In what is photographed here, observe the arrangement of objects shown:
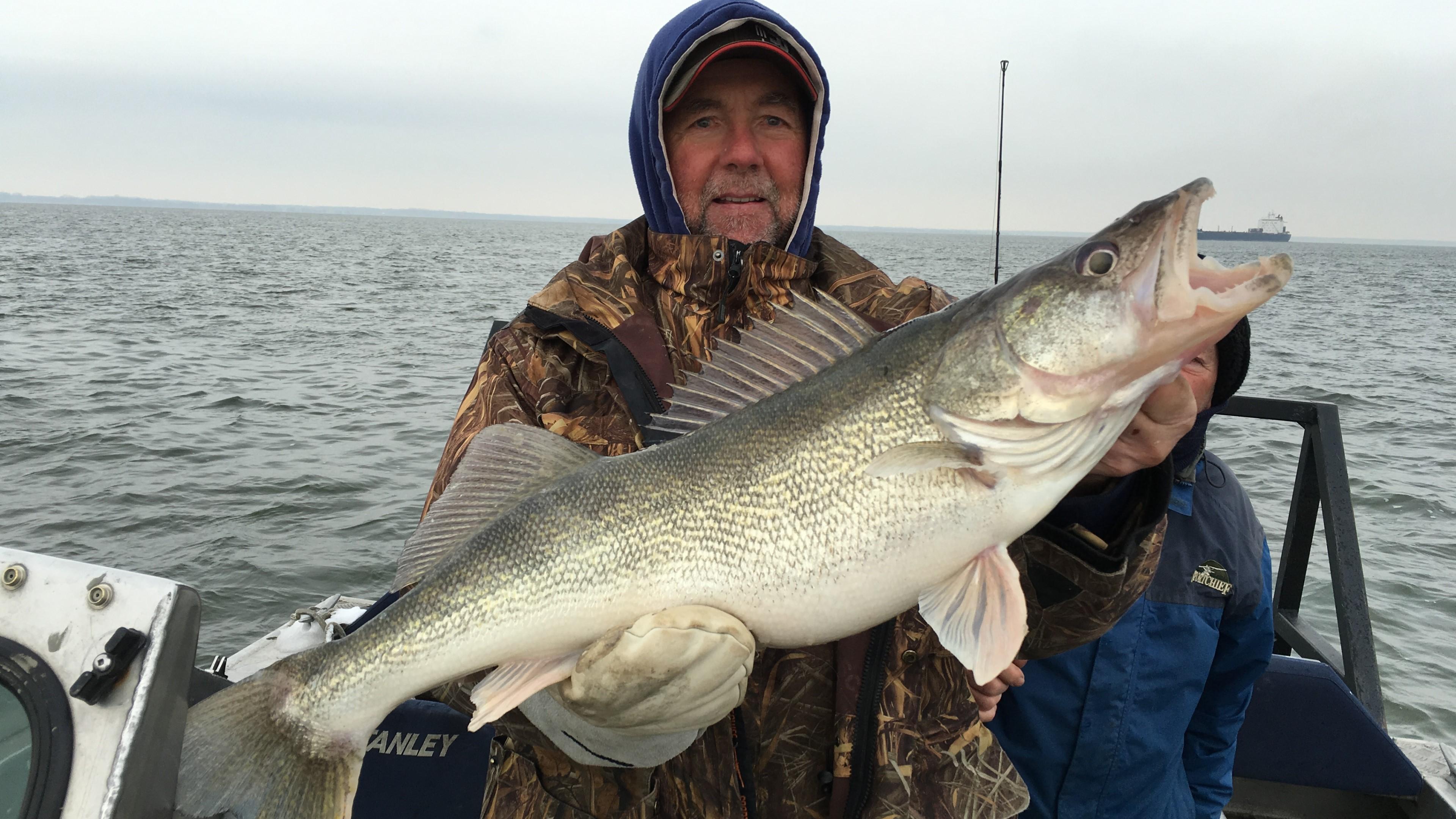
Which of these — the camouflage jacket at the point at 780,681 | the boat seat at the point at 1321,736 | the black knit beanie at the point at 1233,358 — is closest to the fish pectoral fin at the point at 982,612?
the camouflage jacket at the point at 780,681

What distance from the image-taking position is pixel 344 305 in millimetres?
26188

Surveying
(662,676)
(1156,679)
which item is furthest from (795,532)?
(1156,679)

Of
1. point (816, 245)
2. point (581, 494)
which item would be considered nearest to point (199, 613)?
point (581, 494)

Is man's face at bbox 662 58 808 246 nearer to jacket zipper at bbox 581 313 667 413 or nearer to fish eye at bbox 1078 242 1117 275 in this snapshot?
jacket zipper at bbox 581 313 667 413

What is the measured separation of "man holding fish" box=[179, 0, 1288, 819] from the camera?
79.0 inches

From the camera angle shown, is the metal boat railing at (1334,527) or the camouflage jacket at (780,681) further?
the metal boat railing at (1334,527)

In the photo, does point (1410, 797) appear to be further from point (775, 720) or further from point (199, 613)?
point (199, 613)

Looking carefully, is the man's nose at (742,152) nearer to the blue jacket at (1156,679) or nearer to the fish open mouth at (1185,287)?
the fish open mouth at (1185,287)

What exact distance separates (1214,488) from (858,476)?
201cm

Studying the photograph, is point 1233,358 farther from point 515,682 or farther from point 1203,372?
point 515,682

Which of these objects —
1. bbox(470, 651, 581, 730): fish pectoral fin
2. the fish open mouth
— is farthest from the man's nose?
bbox(470, 651, 581, 730): fish pectoral fin

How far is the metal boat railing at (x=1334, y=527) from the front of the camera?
12.6 feet

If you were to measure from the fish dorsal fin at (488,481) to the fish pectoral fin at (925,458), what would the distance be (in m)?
0.77

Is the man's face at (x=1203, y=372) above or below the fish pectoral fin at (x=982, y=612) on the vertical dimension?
above
